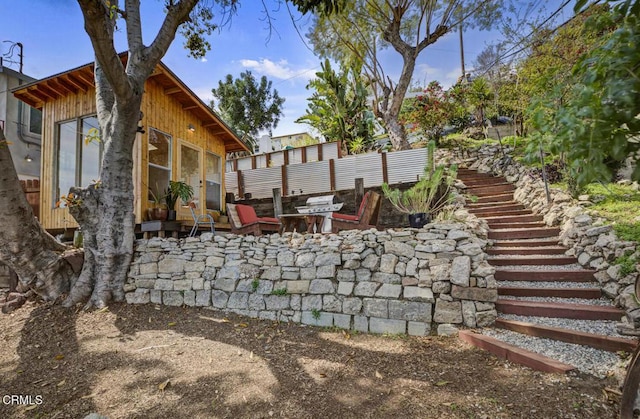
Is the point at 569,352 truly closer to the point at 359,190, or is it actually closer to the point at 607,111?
the point at 607,111

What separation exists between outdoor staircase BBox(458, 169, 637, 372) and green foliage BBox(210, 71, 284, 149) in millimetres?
15156

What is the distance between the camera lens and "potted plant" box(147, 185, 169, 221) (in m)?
5.73

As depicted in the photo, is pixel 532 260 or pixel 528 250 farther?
pixel 528 250

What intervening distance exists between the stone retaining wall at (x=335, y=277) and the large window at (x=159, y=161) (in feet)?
7.13

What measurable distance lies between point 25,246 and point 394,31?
1043 centimetres

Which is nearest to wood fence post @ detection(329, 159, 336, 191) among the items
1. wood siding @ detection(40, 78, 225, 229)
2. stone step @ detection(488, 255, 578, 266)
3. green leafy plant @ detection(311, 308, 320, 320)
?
wood siding @ detection(40, 78, 225, 229)

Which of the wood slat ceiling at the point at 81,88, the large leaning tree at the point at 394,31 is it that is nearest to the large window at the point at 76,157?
the wood slat ceiling at the point at 81,88

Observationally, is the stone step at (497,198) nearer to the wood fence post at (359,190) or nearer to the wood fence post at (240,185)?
the wood fence post at (359,190)

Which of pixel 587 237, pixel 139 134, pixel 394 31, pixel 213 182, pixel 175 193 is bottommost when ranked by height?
pixel 587 237

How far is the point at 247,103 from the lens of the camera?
1805 centimetres

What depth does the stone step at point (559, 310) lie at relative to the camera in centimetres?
335

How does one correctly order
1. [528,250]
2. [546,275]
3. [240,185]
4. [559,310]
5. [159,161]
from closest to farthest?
1. [559,310]
2. [546,275]
3. [528,250]
4. [159,161]
5. [240,185]

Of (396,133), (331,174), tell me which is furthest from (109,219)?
(396,133)

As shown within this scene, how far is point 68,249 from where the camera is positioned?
16.5 feet
